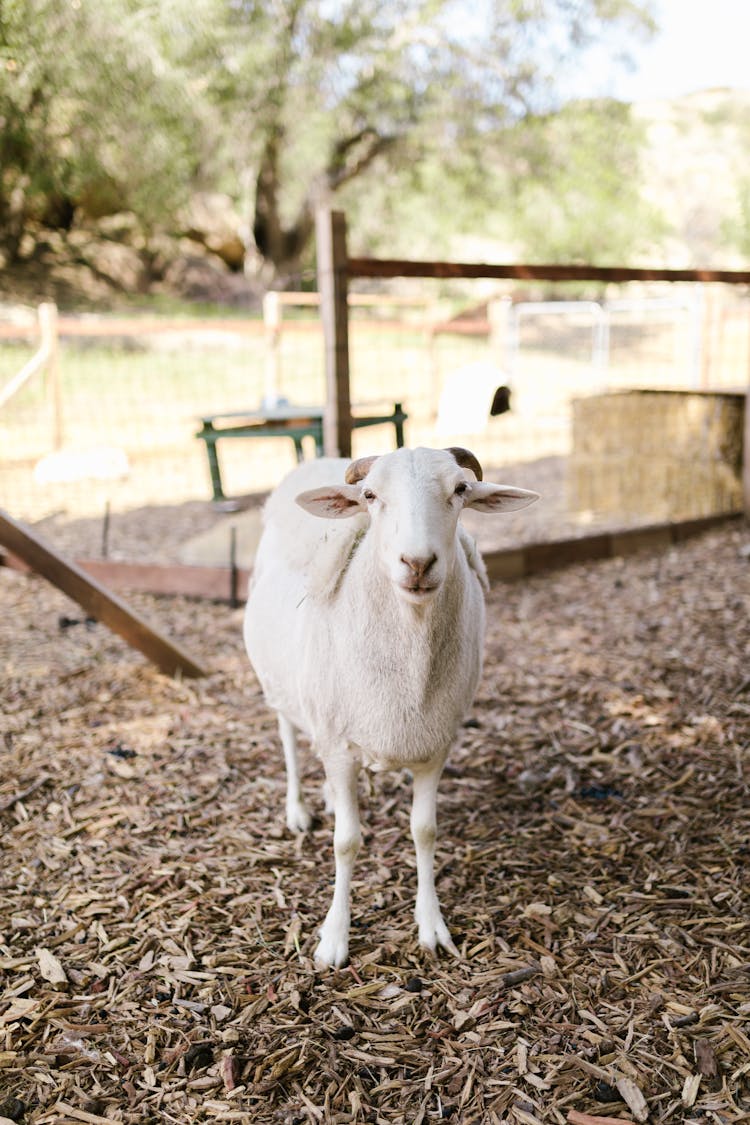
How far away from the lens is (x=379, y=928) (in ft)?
8.52

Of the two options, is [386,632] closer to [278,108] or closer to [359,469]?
[359,469]

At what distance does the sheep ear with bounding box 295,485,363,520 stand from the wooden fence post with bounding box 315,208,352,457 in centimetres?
243

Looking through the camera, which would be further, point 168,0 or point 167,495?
point 168,0

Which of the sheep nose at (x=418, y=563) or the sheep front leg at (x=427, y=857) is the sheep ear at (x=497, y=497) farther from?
the sheep front leg at (x=427, y=857)

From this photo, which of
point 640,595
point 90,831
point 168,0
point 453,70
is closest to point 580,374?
point 453,70

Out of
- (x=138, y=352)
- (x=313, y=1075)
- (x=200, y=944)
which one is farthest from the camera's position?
(x=138, y=352)

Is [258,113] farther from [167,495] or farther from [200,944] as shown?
[200,944]

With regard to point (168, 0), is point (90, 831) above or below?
below

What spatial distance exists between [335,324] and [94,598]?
6.39ft

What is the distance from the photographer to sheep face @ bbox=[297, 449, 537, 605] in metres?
1.98

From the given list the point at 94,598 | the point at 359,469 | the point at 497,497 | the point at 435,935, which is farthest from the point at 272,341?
the point at 435,935

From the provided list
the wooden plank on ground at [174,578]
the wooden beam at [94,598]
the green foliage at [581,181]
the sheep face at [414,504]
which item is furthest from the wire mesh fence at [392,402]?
the green foliage at [581,181]

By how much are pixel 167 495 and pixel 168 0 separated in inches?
357

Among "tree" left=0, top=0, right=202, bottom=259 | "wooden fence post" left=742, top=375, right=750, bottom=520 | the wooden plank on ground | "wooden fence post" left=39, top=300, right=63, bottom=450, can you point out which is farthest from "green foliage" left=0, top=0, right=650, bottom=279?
"wooden fence post" left=742, top=375, right=750, bottom=520
